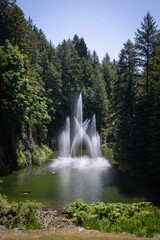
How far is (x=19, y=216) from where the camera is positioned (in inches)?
523

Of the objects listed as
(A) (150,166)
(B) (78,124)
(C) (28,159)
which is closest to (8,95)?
(C) (28,159)

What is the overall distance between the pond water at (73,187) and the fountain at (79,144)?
214 inches

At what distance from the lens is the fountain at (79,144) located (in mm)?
35125

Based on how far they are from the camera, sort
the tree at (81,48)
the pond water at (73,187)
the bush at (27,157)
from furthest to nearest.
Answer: the tree at (81,48)
the bush at (27,157)
the pond water at (73,187)

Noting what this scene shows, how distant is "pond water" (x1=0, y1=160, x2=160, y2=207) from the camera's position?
19.5 m

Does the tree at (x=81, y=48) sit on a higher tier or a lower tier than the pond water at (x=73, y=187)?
higher

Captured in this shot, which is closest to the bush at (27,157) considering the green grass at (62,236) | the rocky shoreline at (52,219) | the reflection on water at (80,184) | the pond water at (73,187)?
the pond water at (73,187)

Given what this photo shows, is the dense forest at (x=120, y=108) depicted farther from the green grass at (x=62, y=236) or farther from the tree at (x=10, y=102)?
the green grass at (x=62, y=236)

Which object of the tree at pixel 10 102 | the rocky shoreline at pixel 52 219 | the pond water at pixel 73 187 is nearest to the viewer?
the rocky shoreline at pixel 52 219

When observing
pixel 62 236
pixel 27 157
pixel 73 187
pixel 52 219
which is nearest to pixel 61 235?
pixel 62 236

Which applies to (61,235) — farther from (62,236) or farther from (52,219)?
(52,219)

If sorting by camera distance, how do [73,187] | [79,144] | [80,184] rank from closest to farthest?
[73,187] < [80,184] < [79,144]

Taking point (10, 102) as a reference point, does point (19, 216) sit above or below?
below

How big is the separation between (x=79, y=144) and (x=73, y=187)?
2640 cm
